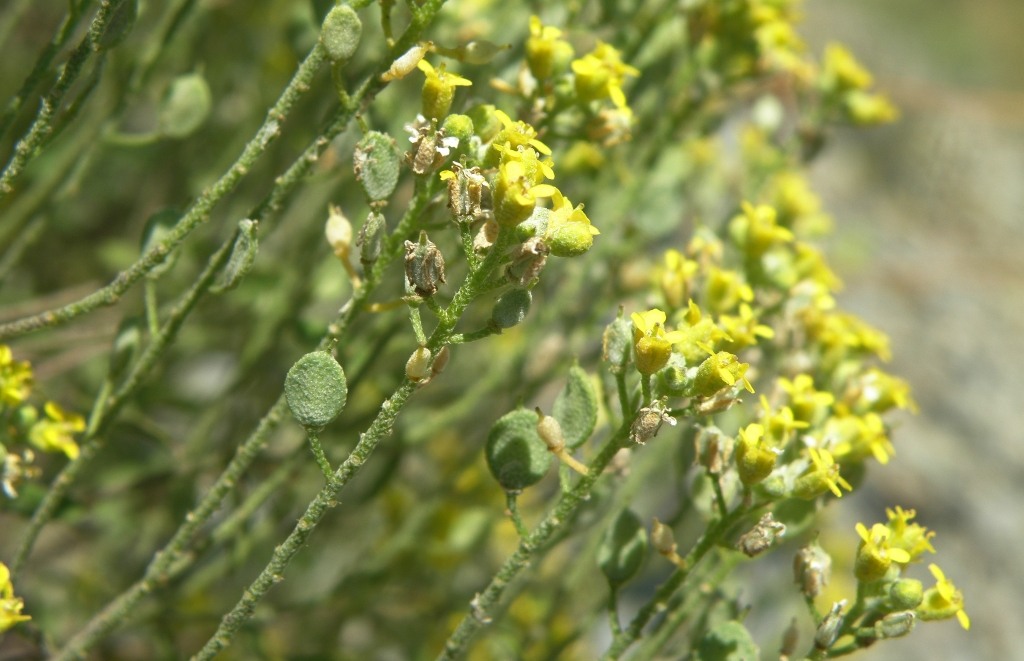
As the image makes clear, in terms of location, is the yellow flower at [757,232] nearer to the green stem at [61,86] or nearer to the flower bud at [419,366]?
the flower bud at [419,366]

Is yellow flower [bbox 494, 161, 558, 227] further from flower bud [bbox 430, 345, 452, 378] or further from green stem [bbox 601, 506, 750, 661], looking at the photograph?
green stem [bbox 601, 506, 750, 661]

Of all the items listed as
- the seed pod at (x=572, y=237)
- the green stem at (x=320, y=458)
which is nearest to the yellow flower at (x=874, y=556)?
the seed pod at (x=572, y=237)

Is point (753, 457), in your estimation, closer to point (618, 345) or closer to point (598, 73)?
point (618, 345)

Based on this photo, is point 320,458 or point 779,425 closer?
point 320,458

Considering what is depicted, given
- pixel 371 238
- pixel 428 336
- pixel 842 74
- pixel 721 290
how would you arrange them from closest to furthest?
pixel 371 238 → pixel 721 290 → pixel 428 336 → pixel 842 74

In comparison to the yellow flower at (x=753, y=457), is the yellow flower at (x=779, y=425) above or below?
above

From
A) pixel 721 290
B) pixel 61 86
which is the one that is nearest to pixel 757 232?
pixel 721 290

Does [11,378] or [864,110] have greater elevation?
[864,110]

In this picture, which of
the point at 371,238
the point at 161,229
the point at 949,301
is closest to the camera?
the point at 371,238
